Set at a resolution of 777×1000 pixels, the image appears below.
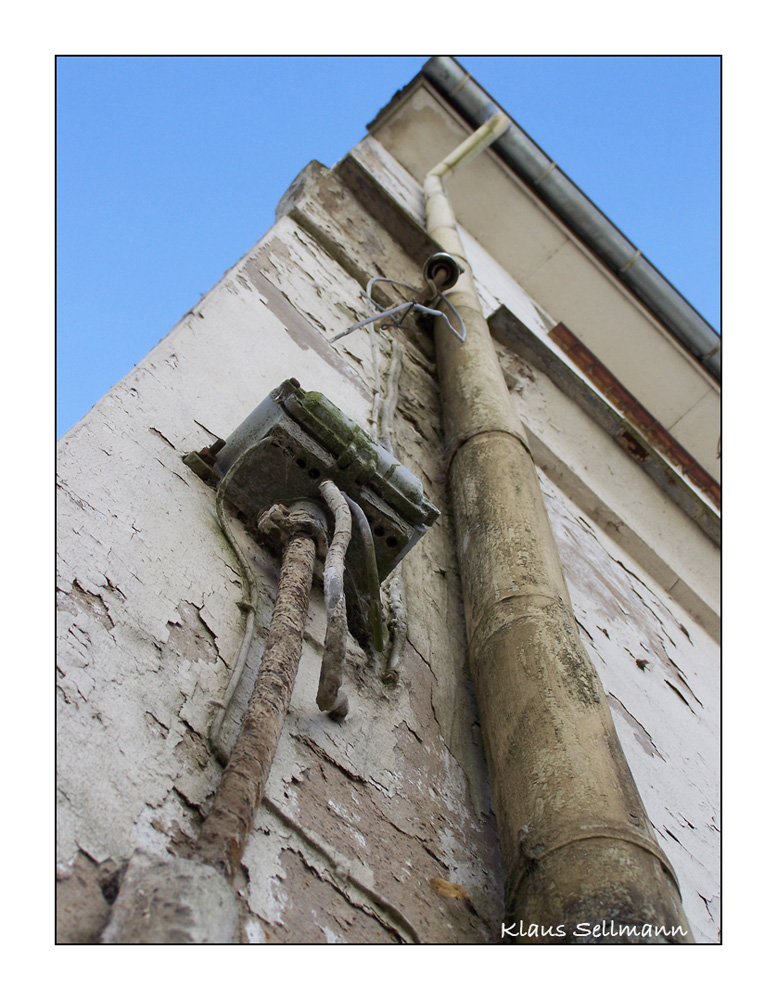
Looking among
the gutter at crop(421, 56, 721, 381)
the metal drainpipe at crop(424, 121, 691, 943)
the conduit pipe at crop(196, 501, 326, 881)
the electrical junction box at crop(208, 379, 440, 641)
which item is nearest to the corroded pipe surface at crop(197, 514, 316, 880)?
the conduit pipe at crop(196, 501, 326, 881)

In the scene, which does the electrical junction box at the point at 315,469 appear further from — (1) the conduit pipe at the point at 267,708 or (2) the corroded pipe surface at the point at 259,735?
(2) the corroded pipe surface at the point at 259,735

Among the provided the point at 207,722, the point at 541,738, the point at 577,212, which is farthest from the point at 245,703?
the point at 577,212

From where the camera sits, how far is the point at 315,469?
1.68 metres

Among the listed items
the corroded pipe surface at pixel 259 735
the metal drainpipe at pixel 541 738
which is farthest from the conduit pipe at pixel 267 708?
the metal drainpipe at pixel 541 738

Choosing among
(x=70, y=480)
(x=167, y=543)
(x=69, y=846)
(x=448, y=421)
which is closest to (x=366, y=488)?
(x=167, y=543)

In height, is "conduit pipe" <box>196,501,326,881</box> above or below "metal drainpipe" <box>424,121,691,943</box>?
above

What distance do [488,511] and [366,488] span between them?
0.51 m

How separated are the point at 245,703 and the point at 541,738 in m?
0.51

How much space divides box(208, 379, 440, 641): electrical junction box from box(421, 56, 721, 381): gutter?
211 inches

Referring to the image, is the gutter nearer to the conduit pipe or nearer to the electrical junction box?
the electrical junction box

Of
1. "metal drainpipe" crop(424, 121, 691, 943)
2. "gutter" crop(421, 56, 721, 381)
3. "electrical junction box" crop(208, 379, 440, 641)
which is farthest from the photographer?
"gutter" crop(421, 56, 721, 381)

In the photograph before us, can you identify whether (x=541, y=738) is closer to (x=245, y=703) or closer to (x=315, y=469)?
(x=245, y=703)

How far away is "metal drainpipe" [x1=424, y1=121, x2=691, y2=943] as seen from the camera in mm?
1198

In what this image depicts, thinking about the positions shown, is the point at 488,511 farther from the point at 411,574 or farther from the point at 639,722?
the point at 639,722
